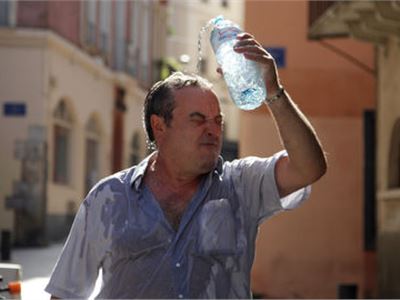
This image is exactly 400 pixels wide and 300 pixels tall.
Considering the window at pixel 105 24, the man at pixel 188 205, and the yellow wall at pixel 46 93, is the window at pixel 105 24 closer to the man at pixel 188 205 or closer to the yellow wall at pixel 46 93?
the yellow wall at pixel 46 93

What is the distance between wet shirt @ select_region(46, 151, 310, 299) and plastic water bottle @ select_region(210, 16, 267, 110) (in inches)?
10.2

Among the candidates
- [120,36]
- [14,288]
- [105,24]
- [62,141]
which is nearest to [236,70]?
[14,288]

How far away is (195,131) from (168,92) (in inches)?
8.3

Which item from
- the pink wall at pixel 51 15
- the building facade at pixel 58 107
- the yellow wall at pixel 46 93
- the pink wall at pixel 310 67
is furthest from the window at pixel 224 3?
the pink wall at pixel 310 67

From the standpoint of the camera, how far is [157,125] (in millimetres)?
3982

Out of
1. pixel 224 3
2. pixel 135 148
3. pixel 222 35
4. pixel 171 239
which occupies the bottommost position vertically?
pixel 135 148

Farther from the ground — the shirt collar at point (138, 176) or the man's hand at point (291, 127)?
the man's hand at point (291, 127)

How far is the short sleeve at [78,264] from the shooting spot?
12.9 feet

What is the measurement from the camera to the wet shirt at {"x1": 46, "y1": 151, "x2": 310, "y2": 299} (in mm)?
3736

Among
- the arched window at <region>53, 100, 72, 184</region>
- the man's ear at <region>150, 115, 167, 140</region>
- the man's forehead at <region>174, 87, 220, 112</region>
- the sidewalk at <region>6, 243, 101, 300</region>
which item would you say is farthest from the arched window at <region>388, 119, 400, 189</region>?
the arched window at <region>53, 100, 72, 184</region>

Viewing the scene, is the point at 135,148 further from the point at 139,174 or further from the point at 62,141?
the point at 139,174

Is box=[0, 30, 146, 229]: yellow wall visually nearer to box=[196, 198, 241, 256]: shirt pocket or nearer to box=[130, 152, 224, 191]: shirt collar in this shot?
box=[130, 152, 224, 191]: shirt collar

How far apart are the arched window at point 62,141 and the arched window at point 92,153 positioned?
2.06m

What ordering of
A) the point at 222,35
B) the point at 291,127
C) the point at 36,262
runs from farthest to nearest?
the point at 36,262 → the point at 222,35 → the point at 291,127
